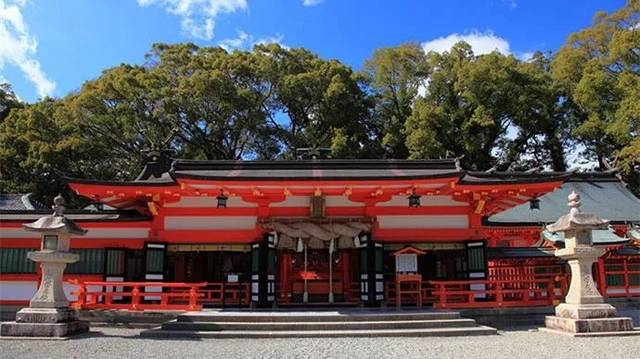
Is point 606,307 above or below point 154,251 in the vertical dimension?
below

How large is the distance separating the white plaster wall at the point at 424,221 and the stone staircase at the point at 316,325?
307cm

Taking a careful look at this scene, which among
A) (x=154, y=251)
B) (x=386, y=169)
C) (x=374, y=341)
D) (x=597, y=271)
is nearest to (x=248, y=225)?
(x=154, y=251)

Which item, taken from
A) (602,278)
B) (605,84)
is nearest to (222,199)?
(602,278)

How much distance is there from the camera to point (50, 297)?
420 inches

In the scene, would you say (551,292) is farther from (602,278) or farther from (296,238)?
(296,238)

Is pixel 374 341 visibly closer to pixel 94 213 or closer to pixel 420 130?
pixel 94 213

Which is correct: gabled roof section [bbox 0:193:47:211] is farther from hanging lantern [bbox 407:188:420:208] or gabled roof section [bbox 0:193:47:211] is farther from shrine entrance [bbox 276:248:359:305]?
hanging lantern [bbox 407:188:420:208]

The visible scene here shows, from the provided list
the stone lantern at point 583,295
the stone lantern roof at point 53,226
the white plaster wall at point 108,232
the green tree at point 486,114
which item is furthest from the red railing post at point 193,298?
the green tree at point 486,114

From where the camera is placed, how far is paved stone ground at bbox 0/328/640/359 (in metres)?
8.57

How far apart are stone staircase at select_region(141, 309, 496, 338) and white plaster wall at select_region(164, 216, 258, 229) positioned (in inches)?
120

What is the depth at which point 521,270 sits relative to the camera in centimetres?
1638

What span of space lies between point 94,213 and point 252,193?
497 cm

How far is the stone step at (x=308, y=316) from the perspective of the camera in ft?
37.9

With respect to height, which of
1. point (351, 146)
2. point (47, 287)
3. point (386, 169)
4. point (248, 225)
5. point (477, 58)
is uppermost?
point (477, 58)
